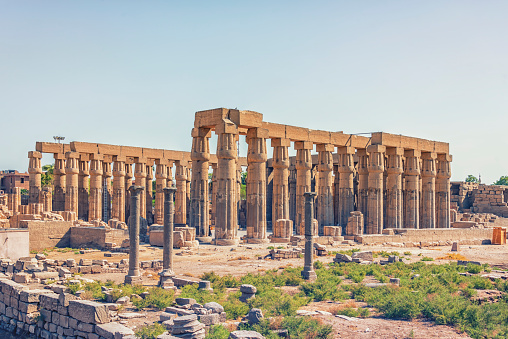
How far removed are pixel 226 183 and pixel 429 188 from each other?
1989cm

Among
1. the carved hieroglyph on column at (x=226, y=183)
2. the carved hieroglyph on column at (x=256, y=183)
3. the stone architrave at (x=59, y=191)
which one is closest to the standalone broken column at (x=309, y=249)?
the carved hieroglyph on column at (x=226, y=183)

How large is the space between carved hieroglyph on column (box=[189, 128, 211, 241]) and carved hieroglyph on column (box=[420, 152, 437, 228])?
18.9 metres

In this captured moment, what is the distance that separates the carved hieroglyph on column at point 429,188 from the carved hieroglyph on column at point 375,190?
597 cm

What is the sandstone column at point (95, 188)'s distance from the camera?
39897mm

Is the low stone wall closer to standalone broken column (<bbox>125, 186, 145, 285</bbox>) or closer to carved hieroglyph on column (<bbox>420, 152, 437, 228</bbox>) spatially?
carved hieroglyph on column (<bbox>420, 152, 437, 228</bbox>)

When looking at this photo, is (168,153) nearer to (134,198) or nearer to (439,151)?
(439,151)

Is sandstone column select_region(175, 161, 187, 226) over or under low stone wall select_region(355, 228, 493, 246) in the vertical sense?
over

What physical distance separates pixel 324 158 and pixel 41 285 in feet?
77.1

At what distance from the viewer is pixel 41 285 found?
647 inches

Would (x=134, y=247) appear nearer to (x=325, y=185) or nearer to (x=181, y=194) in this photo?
(x=325, y=185)

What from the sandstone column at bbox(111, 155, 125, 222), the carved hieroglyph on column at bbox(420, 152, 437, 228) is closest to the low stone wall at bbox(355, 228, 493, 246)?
the carved hieroglyph on column at bbox(420, 152, 437, 228)

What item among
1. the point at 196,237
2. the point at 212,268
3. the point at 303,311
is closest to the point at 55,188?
the point at 196,237

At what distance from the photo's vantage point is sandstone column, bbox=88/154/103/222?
39.9 m

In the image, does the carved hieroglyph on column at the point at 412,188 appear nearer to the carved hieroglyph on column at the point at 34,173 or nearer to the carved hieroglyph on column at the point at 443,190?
the carved hieroglyph on column at the point at 443,190
